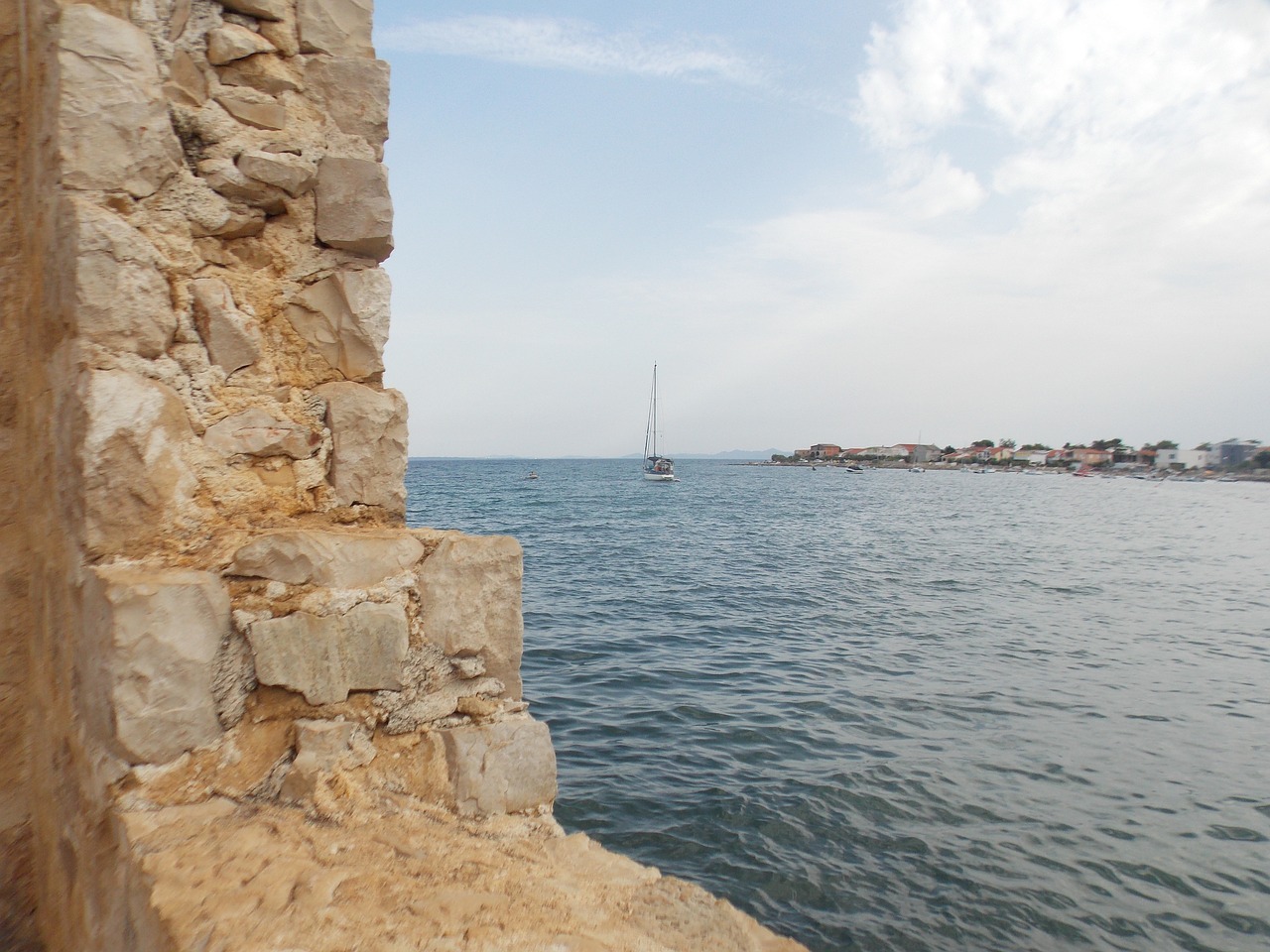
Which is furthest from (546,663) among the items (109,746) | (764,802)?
(109,746)

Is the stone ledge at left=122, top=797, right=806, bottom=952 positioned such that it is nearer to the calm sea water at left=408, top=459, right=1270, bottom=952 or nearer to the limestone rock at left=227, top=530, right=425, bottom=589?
the limestone rock at left=227, top=530, right=425, bottom=589


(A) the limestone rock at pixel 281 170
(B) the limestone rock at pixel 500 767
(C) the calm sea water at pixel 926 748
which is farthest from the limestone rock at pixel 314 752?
(C) the calm sea water at pixel 926 748

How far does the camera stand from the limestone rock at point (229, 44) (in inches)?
110

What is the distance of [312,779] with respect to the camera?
7.79 ft

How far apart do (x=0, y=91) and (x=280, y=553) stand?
2.19 metres

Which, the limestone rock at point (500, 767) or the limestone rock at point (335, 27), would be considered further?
the limestone rock at point (335, 27)

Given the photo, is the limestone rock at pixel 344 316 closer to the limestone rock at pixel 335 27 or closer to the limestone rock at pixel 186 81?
the limestone rock at pixel 186 81

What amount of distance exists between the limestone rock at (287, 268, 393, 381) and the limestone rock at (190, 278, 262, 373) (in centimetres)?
22

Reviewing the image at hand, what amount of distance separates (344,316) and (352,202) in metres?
0.46

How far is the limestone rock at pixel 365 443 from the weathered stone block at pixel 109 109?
0.95m

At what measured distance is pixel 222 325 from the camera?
2758 millimetres

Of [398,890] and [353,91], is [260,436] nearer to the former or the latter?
[353,91]

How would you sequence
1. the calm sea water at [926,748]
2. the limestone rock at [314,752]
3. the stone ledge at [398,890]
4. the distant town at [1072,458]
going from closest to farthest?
the stone ledge at [398,890], the limestone rock at [314,752], the calm sea water at [926,748], the distant town at [1072,458]

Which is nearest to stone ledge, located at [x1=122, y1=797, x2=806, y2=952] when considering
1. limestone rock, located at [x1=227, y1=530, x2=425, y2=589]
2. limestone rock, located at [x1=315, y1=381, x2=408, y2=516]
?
limestone rock, located at [x1=227, y1=530, x2=425, y2=589]
